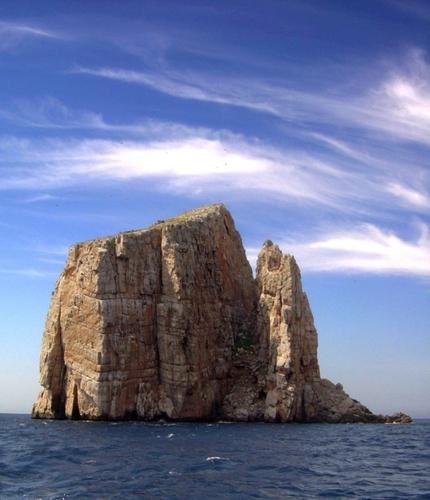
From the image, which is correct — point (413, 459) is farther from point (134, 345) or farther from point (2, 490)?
point (134, 345)

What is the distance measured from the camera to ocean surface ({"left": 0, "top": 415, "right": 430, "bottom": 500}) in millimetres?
26594

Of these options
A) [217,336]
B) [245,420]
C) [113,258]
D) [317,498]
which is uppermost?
[113,258]

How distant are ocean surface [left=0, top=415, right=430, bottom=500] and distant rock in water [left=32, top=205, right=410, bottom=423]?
70.9ft

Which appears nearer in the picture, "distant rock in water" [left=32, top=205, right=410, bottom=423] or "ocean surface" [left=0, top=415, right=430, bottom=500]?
"ocean surface" [left=0, top=415, right=430, bottom=500]

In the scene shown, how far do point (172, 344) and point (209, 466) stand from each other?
145ft

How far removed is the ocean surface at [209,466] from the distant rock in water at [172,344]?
21.6 m

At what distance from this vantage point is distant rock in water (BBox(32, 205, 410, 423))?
74.9 metres

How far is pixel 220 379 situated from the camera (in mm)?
81125

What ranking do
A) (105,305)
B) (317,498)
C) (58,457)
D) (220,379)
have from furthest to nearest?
(220,379), (105,305), (58,457), (317,498)

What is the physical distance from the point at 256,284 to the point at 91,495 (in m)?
65.2

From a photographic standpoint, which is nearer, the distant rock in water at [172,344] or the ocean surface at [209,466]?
the ocean surface at [209,466]

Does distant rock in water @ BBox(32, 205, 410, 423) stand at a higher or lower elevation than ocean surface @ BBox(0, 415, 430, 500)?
higher

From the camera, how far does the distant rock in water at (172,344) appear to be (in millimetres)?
74875

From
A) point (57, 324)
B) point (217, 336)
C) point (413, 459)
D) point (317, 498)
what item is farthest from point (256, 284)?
point (317, 498)
